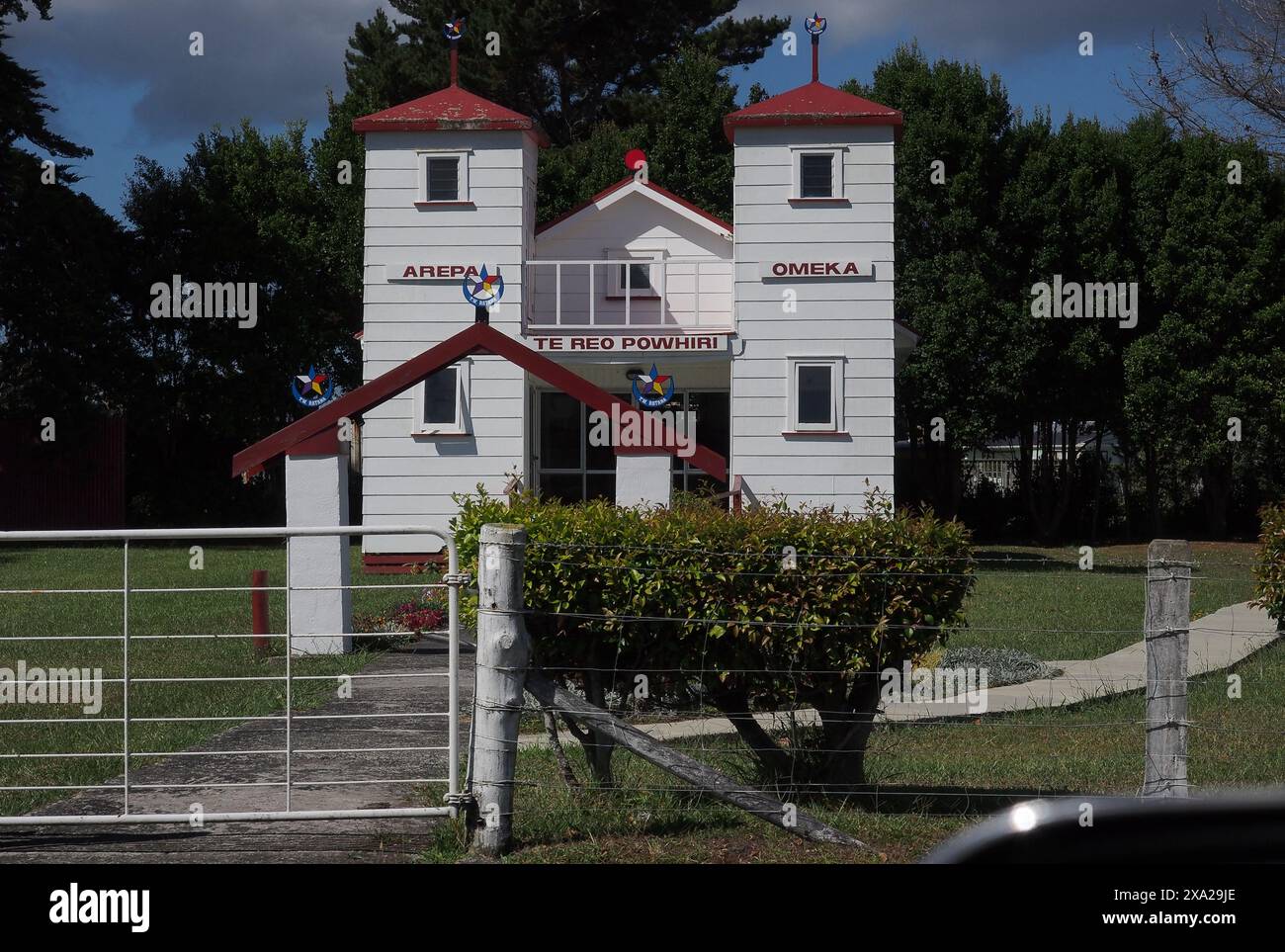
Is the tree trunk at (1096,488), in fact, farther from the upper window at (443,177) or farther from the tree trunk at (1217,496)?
the upper window at (443,177)

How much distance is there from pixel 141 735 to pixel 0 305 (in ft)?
72.6

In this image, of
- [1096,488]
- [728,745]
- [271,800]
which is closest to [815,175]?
[728,745]

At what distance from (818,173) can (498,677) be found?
1674cm

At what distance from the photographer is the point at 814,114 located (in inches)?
814

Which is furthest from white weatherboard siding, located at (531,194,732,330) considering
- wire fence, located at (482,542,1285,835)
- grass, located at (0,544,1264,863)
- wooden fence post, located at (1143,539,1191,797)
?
wooden fence post, located at (1143,539,1191,797)

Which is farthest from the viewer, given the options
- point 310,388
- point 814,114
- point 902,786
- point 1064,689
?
point 814,114

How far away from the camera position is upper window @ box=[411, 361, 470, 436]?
21.3 m

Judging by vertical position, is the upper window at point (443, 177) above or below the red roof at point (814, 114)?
below

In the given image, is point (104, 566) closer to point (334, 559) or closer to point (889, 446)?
point (334, 559)

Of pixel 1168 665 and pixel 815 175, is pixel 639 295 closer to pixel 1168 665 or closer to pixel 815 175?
pixel 815 175

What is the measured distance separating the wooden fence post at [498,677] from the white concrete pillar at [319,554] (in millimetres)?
6315

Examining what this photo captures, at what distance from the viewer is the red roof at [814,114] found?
20625 mm

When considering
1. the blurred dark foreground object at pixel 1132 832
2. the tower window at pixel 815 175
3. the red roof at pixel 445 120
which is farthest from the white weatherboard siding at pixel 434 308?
the blurred dark foreground object at pixel 1132 832

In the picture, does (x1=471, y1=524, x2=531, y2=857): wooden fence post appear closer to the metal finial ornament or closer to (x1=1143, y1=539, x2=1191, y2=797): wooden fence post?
(x1=1143, y1=539, x2=1191, y2=797): wooden fence post
